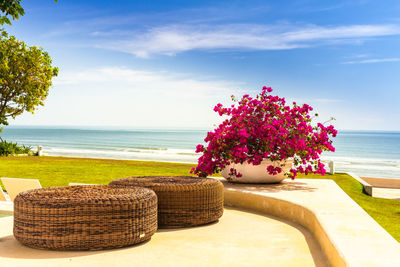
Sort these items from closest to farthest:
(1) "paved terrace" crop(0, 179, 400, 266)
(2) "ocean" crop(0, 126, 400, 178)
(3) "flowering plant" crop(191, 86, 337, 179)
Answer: (1) "paved terrace" crop(0, 179, 400, 266)
(3) "flowering plant" crop(191, 86, 337, 179)
(2) "ocean" crop(0, 126, 400, 178)

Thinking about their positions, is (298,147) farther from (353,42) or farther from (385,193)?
(353,42)

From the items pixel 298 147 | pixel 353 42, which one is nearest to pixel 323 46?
pixel 353 42

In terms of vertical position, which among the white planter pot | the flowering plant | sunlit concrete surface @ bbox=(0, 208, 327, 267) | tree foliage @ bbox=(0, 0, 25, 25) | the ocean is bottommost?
the ocean

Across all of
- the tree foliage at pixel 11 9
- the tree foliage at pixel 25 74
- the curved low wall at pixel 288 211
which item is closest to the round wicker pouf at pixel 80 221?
the curved low wall at pixel 288 211

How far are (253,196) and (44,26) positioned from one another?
33.9 m

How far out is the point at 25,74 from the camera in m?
26.3

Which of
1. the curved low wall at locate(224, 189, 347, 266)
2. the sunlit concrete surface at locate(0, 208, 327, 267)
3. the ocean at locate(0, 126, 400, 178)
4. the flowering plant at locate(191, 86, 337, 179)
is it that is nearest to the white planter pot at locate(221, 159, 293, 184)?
the flowering plant at locate(191, 86, 337, 179)

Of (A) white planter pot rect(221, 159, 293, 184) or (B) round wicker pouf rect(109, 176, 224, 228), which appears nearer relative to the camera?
(B) round wicker pouf rect(109, 176, 224, 228)

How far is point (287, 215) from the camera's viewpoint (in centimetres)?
569

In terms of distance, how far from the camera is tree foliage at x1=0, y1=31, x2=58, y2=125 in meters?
25.7

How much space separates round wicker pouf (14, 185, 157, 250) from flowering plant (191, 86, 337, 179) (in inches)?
168

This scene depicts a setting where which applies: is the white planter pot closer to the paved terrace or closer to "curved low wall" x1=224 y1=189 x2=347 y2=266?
"curved low wall" x1=224 y1=189 x2=347 y2=266

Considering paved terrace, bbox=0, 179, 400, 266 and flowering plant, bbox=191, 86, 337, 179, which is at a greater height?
flowering plant, bbox=191, 86, 337, 179

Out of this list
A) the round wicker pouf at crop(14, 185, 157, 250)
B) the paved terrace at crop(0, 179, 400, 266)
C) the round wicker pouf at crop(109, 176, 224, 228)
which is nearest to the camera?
the paved terrace at crop(0, 179, 400, 266)
